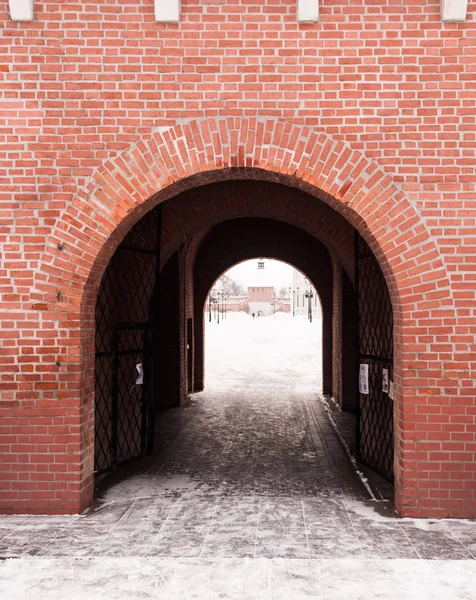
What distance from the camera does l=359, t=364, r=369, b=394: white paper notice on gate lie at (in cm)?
651

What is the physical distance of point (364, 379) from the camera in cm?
657

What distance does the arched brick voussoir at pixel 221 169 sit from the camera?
4961 millimetres

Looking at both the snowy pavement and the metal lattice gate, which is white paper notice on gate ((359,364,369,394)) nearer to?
the snowy pavement

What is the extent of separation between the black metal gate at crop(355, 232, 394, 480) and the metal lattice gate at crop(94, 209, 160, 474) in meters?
2.84

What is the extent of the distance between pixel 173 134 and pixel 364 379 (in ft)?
12.3

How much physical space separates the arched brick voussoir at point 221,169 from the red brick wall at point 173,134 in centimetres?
1

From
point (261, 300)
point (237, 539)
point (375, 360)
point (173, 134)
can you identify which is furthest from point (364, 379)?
point (261, 300)

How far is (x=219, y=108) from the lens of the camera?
197 inches

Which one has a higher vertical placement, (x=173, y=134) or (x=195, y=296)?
(x=173, y=134)

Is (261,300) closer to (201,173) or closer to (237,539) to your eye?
(201,173)

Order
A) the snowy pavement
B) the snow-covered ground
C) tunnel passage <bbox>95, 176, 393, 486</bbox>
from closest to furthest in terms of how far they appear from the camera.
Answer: the snowy pavement
tunnel passage <bbox>95, 176, 393, 486</bbox>
the snow-covered ground

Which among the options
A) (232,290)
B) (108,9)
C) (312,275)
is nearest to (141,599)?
(108,9)

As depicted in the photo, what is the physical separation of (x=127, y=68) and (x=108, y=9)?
586 millimetres

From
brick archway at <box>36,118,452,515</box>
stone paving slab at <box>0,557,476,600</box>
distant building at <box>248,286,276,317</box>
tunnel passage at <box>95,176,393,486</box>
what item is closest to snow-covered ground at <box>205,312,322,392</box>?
tunnel passage at <box>95,176,393,486</box>
